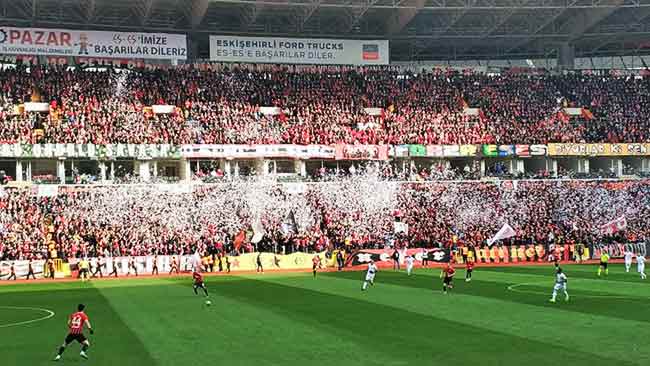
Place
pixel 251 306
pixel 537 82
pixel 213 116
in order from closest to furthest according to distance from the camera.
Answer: pixel 251 306 → pixel 213 116 → pixel 537 82

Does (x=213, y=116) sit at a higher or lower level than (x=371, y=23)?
lower

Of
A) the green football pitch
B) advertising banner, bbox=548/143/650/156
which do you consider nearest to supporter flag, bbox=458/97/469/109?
advertising banner, bbox=548/143/650/156

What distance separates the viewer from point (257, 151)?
69.6 metres

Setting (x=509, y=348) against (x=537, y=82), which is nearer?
(x=509, y=348)

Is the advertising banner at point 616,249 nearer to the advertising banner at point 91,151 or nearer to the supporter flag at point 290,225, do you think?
the supporter flag at point 290,225

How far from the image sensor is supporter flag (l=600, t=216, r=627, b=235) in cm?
6181

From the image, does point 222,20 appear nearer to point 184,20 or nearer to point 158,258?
point 184,20

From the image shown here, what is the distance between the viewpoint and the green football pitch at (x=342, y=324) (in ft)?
71.2

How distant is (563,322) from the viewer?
89.0ft

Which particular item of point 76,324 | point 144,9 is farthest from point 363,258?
point 76,324

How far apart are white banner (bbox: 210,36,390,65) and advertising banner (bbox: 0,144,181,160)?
41.7 ft

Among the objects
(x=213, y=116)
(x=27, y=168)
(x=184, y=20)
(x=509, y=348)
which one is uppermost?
(x=184, y=20)

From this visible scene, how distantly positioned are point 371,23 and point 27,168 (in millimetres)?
34189

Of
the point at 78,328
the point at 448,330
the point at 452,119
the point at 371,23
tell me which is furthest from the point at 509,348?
the point at 371,23
